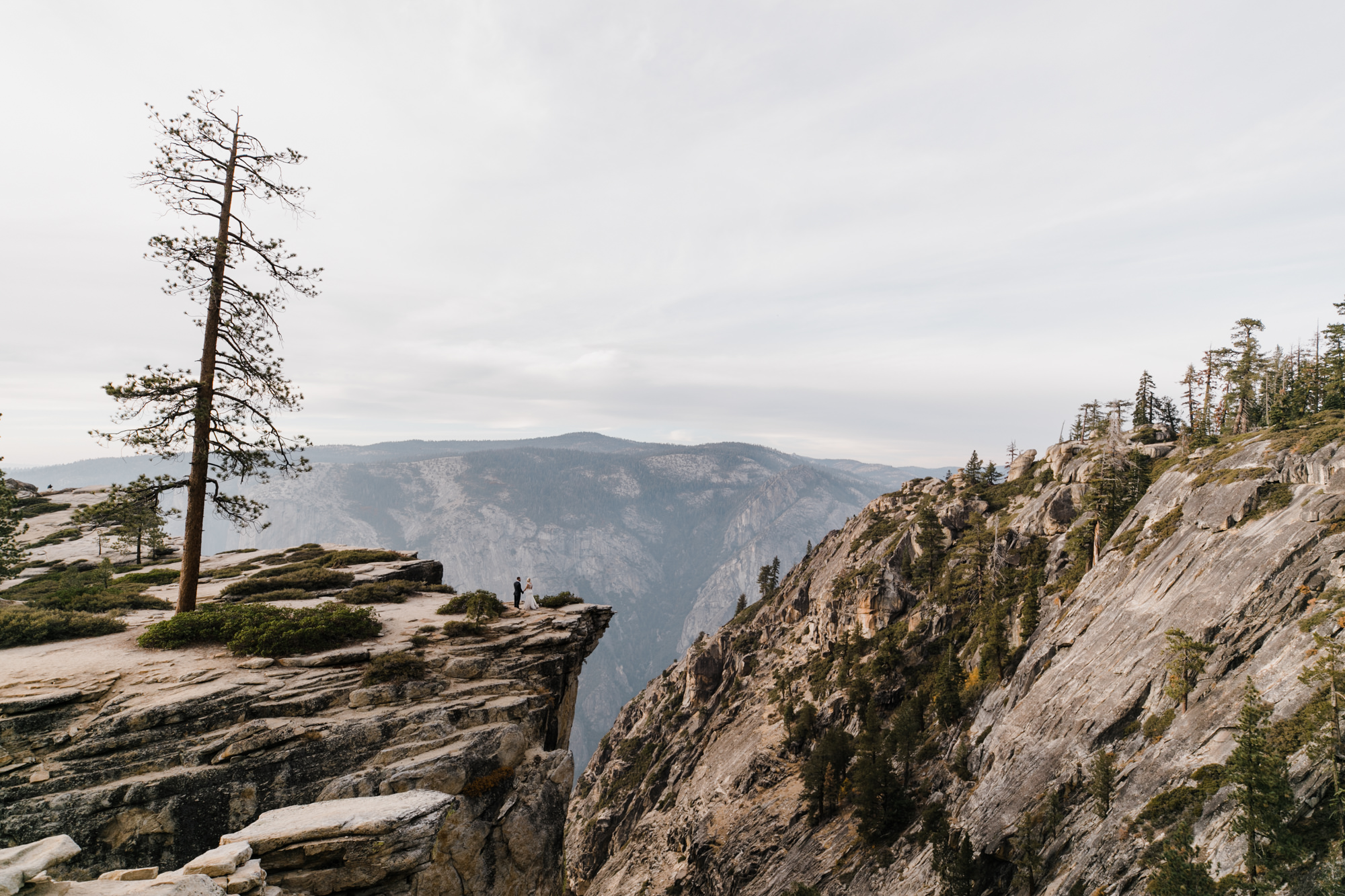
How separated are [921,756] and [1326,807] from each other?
45.2 m

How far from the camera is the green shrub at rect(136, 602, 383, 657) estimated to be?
16750mm

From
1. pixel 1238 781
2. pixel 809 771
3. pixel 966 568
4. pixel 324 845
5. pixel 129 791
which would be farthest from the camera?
pixel 966 568

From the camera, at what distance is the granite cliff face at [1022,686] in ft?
89.0

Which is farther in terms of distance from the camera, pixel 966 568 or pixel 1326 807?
pixel 966 568

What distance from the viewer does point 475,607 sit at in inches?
874

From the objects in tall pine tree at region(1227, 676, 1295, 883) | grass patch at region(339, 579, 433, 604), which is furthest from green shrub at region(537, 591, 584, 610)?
tall pine tree at region(1227, 676, 1295, 883)

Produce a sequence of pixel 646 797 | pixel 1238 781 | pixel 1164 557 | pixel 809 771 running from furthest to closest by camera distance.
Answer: pixel 646 797 < pixel 809 771 < pixel 1164 557 < pixel 1238 781

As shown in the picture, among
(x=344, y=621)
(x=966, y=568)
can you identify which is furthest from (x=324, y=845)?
(x=966, y=568)

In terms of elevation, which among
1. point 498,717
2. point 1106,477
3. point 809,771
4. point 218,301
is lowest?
point 809,771

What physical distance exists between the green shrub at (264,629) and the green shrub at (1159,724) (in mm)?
42391

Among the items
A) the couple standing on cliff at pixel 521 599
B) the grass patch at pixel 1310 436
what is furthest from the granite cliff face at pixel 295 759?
the grass patch at pixel 1310 436

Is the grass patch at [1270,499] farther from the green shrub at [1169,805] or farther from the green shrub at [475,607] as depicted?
the green shrub at [475,607]

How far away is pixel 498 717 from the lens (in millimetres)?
17844

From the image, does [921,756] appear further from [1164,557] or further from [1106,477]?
[1106,477]
